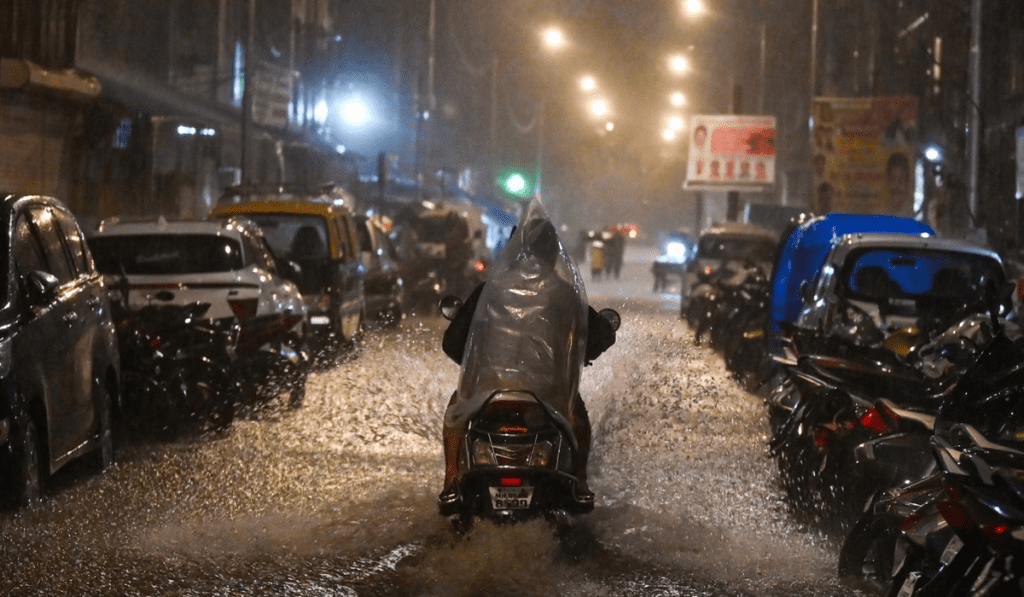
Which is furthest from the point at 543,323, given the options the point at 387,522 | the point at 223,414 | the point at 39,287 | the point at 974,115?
the point at 974,115

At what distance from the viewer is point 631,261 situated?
60062mm

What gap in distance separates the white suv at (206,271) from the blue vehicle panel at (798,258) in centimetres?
430

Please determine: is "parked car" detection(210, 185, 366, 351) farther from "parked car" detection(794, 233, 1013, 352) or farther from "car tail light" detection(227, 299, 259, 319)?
"parked car" detection(794, 233, 1013, 352)

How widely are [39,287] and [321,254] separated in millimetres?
8275

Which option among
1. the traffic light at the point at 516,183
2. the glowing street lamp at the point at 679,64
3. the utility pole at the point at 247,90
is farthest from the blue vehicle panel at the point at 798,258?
the glowing street lamp at the point at 679,64

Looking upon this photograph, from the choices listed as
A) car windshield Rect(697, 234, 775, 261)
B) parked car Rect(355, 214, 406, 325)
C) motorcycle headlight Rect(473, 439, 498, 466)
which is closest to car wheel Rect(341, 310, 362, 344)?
parked car Rect(355, 214, 406, 325)

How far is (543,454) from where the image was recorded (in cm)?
618

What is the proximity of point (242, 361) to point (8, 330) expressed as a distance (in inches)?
164

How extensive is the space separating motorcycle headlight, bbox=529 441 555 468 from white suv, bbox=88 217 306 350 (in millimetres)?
5652

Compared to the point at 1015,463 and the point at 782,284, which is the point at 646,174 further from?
the point at 1015,463

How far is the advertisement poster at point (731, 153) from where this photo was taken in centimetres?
3550

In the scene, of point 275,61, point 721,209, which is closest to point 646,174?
Result: point 721,209

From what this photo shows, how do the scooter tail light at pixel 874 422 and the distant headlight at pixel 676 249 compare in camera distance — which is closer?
the scooter tail light at pixel 874 422

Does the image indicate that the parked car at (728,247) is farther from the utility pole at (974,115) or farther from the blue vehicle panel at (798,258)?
the blue vehicle panel at (798,258)
